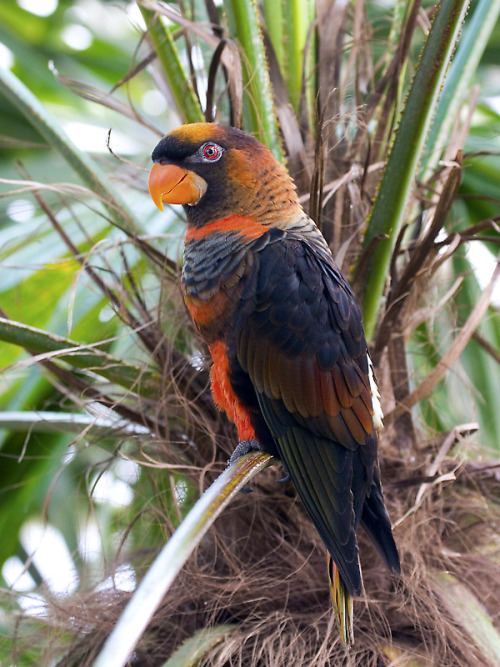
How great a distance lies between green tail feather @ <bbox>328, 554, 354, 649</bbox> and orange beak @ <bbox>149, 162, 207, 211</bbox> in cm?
58

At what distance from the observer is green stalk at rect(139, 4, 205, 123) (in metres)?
1.06

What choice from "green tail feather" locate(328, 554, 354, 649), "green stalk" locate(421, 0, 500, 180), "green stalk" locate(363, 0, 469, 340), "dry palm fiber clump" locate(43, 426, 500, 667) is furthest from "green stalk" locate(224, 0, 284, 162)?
"green tail feather" locate(328, 554, 354, 649)

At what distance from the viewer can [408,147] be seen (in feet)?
3.08

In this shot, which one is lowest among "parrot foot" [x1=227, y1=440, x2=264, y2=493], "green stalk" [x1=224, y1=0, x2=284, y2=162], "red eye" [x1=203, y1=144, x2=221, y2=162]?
"parrot foot" [x1=227, y1=440, x2=264, y2=493]

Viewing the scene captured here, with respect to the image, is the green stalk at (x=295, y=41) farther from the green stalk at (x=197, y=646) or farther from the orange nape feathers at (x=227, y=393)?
the green stalk at (x=197, y=646)

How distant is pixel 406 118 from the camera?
3.03 ft

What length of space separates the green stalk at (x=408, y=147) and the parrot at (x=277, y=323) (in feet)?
0.41

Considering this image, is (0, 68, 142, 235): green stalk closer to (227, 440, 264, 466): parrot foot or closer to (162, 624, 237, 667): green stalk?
(227, 440, 264, 466): parrot foot

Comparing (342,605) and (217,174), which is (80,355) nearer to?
(217,174)

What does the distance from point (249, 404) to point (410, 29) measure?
2.31 ft

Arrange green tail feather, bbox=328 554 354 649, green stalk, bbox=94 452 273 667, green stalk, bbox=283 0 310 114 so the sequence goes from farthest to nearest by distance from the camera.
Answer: green stalk, bbox=283 0 310 114, green tail feather, bbox=328 554 354 649, green stalk, bbox=94 452 273 667

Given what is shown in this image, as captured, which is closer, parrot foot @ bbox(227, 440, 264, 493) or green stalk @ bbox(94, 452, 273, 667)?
green stalk @ bbox(94, 452, 273, 667)

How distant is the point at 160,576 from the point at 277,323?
488mm

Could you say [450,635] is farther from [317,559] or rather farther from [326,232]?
[326,232]
